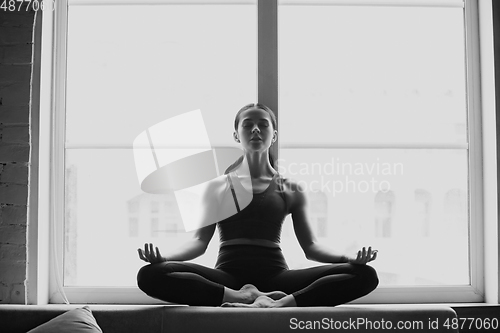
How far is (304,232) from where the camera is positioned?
2188 millimetres

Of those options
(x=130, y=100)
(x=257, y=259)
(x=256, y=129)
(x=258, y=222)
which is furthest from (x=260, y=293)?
(x=130, y=100)

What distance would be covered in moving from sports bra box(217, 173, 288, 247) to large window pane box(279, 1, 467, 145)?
1.09 ft

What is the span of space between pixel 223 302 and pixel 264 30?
124 cm

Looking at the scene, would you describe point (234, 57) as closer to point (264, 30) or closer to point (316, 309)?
point (264, 30)

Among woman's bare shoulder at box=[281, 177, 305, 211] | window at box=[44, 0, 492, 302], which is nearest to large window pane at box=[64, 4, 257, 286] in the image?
window at box=[44, 0, 492, 302]

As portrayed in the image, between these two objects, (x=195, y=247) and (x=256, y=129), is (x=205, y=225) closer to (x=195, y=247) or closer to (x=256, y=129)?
(x=195, y=247)

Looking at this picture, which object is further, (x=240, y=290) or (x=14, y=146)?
(x=14, y=146)

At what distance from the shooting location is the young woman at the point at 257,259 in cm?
184

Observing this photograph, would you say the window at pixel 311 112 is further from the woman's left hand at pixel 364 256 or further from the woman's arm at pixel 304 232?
the woman's left hand at pixel 364 256

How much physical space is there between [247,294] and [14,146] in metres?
1.13

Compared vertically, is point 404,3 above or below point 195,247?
above

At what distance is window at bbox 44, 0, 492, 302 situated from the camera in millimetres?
2373

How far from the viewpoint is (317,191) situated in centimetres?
239

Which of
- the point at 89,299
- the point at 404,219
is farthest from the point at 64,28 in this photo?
the point at 404,219
